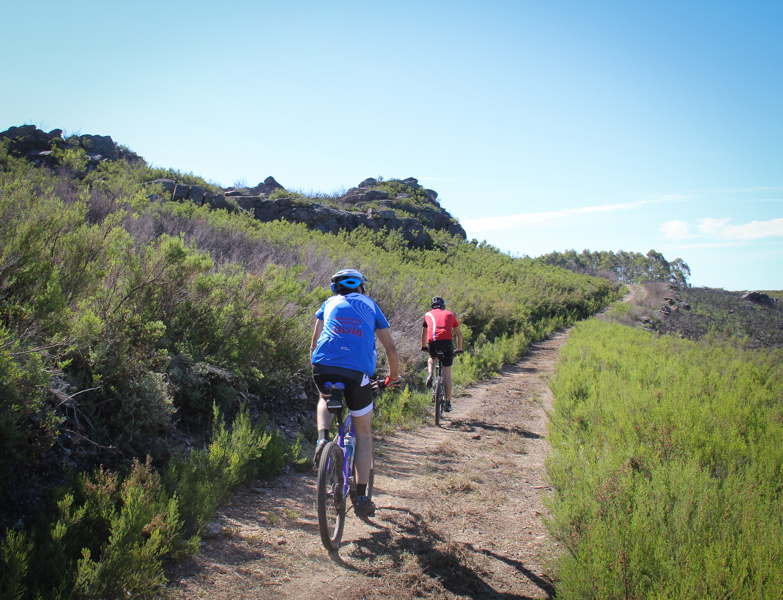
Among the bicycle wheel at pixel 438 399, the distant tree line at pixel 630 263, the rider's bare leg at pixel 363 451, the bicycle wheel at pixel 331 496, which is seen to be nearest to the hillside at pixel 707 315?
the bicycle wheel at pixel 438 399

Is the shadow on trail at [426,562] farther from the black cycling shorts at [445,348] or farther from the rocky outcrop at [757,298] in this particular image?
the rocky outcrop at [757,298]

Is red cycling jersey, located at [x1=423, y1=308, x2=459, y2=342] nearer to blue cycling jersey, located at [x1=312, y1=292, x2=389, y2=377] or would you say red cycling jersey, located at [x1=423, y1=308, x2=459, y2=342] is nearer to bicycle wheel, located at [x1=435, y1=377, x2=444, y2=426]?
bicycle wheel, located at [x1=435, y1=377, x2=444, y2=426]

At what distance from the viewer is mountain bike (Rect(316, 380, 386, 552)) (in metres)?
2.88

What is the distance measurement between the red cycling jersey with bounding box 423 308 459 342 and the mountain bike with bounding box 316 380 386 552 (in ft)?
13.8

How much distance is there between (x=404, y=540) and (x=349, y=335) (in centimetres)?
179

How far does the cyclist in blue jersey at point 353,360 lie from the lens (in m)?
3.21

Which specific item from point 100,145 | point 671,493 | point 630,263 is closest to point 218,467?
point 671,493

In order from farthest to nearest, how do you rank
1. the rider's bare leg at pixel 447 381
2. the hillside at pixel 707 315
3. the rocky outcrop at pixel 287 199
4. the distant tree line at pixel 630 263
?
the distant tree line at pixel 630 263
the hillside at pixel 707 315
the rocky outcrop at pixel 287 199
the rider's bare leg at pixel 447 381

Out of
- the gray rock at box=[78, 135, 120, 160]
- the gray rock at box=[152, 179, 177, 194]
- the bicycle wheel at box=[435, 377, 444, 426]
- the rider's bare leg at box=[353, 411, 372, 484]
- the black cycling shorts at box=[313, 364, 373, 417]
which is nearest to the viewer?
the black cycling shorts at box=[313, 364, 373, 417]

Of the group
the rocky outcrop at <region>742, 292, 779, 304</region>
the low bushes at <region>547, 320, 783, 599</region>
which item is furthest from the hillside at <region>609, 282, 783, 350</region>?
the low bushes at <region>547, 320, 783, 599</region>

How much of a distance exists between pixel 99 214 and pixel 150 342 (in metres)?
7.74

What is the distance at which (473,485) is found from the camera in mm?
4566

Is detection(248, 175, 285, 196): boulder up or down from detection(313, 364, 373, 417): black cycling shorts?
up

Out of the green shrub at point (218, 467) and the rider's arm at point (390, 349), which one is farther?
the rider's arm at point (390, 349)
